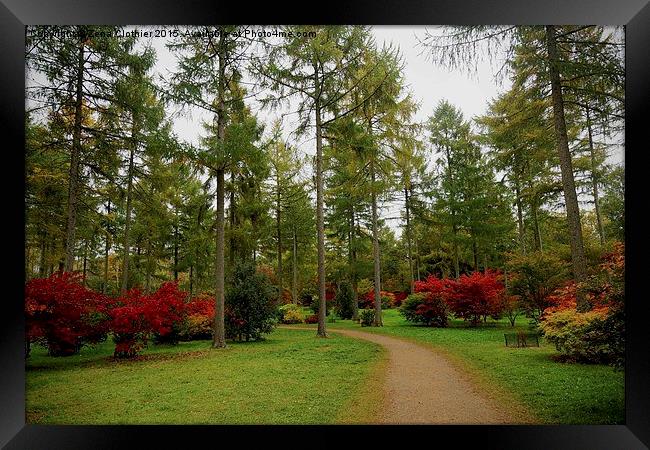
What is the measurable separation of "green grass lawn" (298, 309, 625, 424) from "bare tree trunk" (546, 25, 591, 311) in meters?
1.77

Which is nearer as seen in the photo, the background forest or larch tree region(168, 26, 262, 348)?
the background forest

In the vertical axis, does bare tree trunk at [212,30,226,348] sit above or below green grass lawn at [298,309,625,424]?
above

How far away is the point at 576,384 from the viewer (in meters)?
4.40

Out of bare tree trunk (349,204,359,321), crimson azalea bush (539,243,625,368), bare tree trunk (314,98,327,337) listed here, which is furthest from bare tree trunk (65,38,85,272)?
crimson azalea bush (539,243,625,368)

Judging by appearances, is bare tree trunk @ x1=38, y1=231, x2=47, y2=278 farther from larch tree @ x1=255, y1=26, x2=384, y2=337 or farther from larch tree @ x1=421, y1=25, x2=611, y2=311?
larch tree @ x1=421, y1=25, x2=611, y2=311

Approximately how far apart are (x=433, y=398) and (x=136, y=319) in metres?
5.62

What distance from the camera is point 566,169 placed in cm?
642

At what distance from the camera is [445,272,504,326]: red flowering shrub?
32.3 feet

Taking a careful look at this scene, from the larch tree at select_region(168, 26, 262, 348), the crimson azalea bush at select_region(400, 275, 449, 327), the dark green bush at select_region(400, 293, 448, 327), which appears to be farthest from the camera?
the dark green bush at select_region(400, 293, 448, 327)

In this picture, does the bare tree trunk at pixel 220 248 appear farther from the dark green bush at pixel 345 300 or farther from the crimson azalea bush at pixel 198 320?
the dark green bush at pixel 345 300

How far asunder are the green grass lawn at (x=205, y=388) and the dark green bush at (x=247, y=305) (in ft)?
6.62

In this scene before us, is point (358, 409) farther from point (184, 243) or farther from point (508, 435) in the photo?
point (184, 243)
